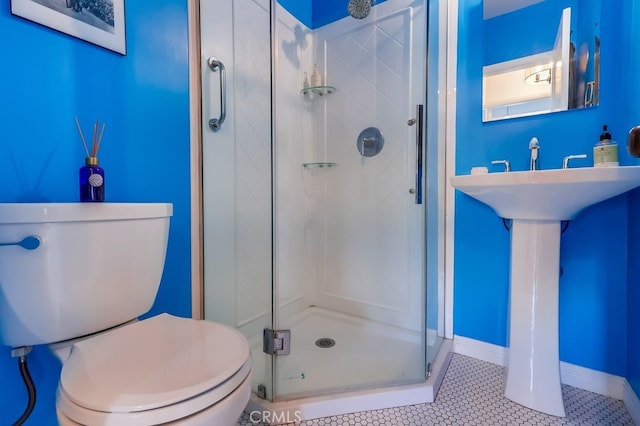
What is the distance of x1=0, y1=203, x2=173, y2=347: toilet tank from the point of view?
67cm

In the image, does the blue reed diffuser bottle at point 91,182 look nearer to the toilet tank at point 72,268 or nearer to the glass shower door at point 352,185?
the toilet tank at point 72,268

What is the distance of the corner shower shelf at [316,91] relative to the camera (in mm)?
1875

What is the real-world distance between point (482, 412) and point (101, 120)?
5.61ft

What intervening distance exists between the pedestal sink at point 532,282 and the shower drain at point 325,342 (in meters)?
0.78

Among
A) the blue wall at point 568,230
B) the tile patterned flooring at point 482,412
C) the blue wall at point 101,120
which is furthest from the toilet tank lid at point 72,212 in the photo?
the blue wall at point 568,230

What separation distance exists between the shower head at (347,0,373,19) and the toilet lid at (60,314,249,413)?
5.87 feet

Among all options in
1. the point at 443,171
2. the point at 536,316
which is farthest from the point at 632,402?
the point at 443,171

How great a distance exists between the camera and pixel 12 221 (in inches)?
25.9

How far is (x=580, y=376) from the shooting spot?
126cm

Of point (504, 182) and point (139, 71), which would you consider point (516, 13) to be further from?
point (139, 71)

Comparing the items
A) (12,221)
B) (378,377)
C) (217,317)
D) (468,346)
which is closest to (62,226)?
(12,221)

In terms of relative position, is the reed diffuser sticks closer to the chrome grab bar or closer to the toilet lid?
the chrome grab bar

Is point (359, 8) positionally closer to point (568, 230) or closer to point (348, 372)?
point (568, 230)

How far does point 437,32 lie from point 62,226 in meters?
1.73
